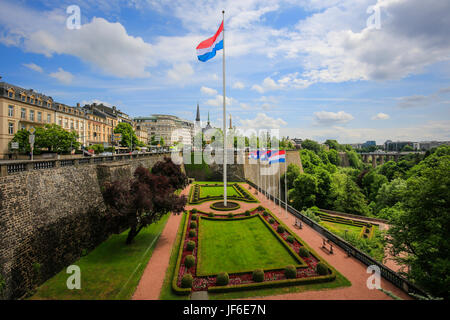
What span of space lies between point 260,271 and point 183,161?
43.8 metres

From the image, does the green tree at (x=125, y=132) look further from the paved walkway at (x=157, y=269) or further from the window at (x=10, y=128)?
the paved walkway at (x=157, y=269)

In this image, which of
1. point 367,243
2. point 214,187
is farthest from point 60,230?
point 214,187

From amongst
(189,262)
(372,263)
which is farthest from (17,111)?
(372,263)

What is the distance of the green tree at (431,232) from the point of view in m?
10.9

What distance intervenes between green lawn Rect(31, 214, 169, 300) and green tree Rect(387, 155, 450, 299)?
15611 mm

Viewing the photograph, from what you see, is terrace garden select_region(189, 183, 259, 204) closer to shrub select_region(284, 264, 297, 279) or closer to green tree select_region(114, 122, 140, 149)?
shrub select_region(284, 264, 297, 279)

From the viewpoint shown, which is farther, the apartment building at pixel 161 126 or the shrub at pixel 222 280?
the apartment building at pixel 161 126

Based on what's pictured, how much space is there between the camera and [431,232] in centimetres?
1180

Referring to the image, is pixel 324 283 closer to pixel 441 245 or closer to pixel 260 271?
pixel 260 271

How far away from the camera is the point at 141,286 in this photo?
12.2 m

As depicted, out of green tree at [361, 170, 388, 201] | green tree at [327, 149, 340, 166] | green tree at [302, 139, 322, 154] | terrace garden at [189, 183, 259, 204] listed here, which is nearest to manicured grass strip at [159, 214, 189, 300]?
terrace garden at [189, 183, 259, 204]

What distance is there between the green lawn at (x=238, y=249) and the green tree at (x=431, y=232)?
673 cm

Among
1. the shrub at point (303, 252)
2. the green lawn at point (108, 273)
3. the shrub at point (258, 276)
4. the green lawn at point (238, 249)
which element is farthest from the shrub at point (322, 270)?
the green lawn at point (108, 273)

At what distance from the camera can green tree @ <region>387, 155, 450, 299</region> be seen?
10.9 meters
